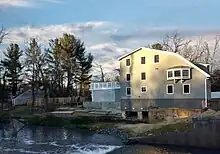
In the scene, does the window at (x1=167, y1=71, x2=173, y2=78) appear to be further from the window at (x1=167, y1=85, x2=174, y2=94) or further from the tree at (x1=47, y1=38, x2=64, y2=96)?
the tree at (x1=47, y1=38, x2=64, y2=96)

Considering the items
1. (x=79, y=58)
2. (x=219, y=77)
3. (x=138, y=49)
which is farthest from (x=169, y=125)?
(x=79, y=58)

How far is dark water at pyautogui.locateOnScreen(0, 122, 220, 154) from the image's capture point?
2889 centimetres

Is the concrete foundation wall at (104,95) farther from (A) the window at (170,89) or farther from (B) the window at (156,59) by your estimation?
(A) the window at (170,89)

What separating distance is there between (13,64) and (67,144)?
1977 inches

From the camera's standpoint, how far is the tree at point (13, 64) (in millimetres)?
79875

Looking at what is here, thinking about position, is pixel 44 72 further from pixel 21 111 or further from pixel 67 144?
pixel 67 144

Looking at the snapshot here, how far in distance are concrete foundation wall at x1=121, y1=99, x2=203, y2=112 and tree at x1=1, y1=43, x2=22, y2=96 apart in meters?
36.6

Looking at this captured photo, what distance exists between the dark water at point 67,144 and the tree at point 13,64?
39832 millimetres

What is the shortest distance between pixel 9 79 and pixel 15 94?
4.36 metres

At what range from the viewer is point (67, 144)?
32969 mm

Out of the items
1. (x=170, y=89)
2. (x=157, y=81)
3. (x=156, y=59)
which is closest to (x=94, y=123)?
(x=157, y=81)

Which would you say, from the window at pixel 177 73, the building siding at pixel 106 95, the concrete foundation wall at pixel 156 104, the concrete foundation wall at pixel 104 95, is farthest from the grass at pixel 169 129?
the concrete foundation wall at pixel 104 95

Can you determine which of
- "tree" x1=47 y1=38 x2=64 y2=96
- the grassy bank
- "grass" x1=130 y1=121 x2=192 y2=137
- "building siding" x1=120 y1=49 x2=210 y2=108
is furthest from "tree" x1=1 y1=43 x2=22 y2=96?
"grass" x1=130 y1=121 x2=192 y2=137

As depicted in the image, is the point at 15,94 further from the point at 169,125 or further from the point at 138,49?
the point at 169,125
